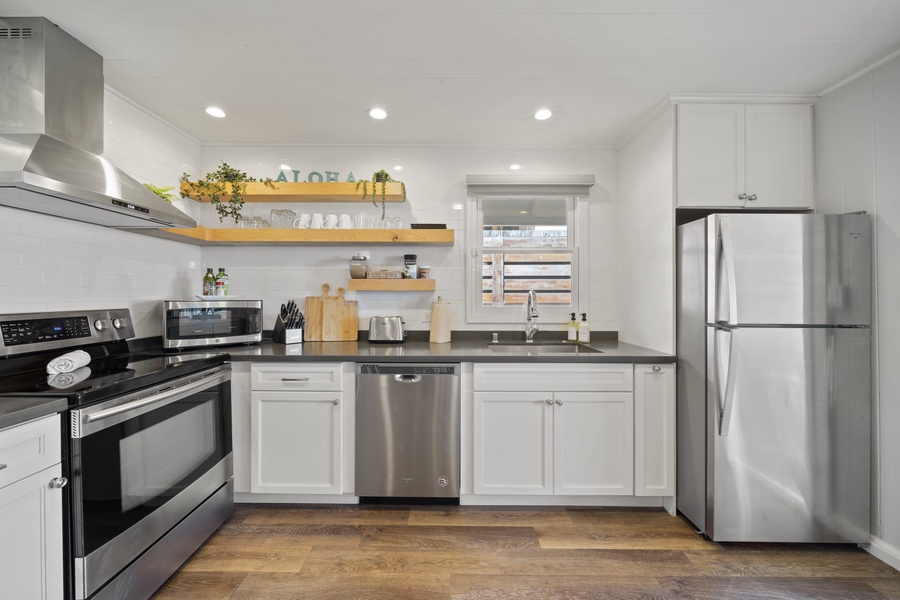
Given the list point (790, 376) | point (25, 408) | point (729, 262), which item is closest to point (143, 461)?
point (25, 408)

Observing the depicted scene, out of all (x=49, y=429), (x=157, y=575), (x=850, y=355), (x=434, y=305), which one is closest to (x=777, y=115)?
(x=850, y=355)

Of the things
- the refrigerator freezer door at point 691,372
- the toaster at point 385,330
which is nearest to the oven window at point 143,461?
the toaster at point 385,330

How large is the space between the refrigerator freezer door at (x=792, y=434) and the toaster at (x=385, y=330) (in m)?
1.90

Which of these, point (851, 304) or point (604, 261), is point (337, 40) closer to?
point (604, 261)

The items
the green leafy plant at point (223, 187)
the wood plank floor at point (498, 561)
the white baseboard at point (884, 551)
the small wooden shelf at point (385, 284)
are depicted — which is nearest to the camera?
the wood plank floor at point (498, 561)

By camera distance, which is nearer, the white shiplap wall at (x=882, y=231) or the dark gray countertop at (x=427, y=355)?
the white shiplap wall at (x=882, y=231)

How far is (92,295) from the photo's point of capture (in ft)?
7.08

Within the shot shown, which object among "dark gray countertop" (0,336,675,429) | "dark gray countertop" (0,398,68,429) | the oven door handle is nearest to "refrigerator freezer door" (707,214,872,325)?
"dark gray countertop" (0,336,675,429)

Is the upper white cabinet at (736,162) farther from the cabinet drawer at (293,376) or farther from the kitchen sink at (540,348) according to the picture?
the cabinet drawer at (293,376)

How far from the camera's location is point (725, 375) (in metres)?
2.07

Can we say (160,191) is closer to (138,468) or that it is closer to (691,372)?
(138,468)

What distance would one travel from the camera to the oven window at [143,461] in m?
1.44

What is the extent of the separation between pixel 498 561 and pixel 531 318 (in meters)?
1.57

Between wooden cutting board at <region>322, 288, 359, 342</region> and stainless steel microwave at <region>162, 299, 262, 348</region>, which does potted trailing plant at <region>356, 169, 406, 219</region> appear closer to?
wooden cutting board at <region>322, 288, 359, 342</region>
